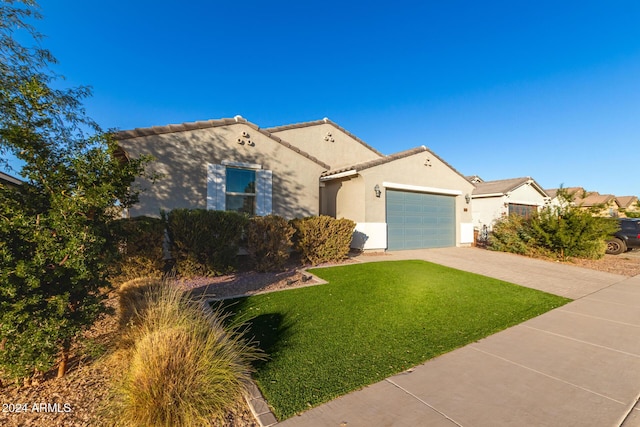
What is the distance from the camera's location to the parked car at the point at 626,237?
13211 mm

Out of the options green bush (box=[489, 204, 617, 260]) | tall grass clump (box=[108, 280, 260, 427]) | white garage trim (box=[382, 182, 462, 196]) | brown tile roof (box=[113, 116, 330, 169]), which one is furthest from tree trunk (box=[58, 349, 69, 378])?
green bush (box=[489, 204, 617, 260])

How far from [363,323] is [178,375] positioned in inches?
108

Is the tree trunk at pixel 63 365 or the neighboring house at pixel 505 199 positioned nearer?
the tree trunk at pixel 63 365

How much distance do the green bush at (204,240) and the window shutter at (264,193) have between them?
229 cm

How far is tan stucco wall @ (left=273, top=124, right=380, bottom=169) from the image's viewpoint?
14.2 metres

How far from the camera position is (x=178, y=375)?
2.34 meters

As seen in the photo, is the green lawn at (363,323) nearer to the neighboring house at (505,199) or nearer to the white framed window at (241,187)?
the white framed window at (241,187)

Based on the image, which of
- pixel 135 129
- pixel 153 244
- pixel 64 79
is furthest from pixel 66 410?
pixel 135 129

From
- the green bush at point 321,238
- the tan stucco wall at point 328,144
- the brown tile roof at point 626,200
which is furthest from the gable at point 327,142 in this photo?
the brown tile roof at point 626,200

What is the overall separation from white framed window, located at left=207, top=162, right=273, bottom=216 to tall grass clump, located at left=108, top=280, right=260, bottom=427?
630cm

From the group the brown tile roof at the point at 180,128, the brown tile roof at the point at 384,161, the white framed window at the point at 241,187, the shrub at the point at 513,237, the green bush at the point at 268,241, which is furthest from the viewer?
the shrub at the point at 513,237

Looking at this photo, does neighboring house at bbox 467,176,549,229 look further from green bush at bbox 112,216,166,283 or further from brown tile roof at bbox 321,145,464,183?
green bush at bbox 112,216,166,283

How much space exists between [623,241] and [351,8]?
56.8 ft

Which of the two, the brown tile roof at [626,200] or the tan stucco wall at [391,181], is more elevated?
the brown tile roof at [626,200]
